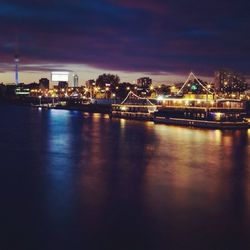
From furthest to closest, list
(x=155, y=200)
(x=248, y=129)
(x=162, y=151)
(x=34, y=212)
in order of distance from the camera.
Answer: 1. (x=248, y=129)
2. (x=162, y=151)
3. (x=155, y=200)
4. (x=34, y=212)

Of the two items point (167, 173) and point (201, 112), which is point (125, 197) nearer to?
point (167, 173)

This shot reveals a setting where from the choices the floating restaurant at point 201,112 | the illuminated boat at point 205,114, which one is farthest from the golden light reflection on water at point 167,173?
the floating restaurant at point 201,112

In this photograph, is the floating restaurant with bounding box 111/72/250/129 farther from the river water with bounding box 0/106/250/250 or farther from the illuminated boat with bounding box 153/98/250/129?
the river water with bounding box 0/106/250/250

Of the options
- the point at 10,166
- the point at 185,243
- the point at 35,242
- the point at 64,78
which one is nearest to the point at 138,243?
the point at 185,243

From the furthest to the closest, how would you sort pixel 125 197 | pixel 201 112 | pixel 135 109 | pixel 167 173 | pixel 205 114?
pixel 135 109 → pixel 201 112 → pixel 205 114 → pixel 167 173 → pixel 125 197

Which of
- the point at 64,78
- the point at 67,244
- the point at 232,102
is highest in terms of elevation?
the point at 64,78

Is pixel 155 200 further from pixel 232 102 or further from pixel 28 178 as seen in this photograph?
pixel 232 102

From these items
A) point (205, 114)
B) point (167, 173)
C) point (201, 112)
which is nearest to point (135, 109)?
point (201, 112)
